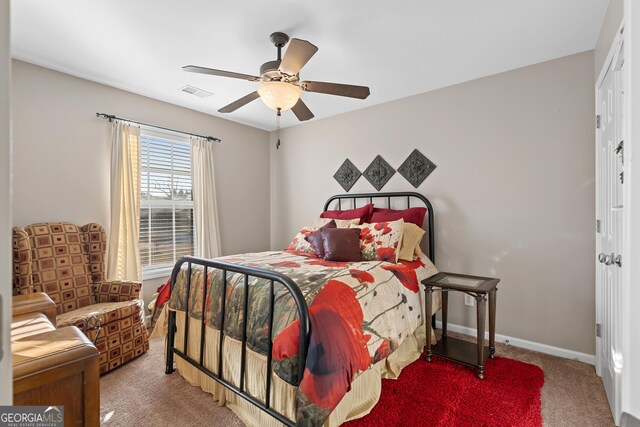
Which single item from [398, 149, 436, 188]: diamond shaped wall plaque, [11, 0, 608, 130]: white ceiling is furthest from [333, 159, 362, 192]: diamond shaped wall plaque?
[11, 0, 608, 130]: white ceiling

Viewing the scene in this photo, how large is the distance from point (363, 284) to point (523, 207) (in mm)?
1765

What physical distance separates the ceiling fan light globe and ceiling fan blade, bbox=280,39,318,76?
4.1 inches

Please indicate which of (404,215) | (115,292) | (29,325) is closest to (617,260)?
(404,215)

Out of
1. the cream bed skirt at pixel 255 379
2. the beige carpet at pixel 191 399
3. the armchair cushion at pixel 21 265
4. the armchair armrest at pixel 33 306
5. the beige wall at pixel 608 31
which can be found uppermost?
the beige wall at pixel 608 31

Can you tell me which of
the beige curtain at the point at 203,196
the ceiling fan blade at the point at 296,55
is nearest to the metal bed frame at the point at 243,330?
the ceiling fan blade at the point at 296,55

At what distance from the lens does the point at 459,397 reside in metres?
1.94

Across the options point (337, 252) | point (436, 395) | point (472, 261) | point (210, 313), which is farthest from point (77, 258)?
point (472, 261)

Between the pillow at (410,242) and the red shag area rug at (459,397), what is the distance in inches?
34.2

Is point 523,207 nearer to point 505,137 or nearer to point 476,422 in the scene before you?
point 505,137

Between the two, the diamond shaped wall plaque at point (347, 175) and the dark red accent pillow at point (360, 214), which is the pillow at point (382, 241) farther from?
the diamond shaped wall plaque at point (347, 175)

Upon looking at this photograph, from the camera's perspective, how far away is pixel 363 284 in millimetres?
1939

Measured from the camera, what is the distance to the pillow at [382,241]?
2.62 metres

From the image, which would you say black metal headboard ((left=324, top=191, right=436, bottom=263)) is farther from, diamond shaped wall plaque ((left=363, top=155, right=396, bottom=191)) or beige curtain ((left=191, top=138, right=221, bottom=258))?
beige curtain ((left=191, top=138, right=221, bottom=258))

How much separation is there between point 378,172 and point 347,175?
44 cm
